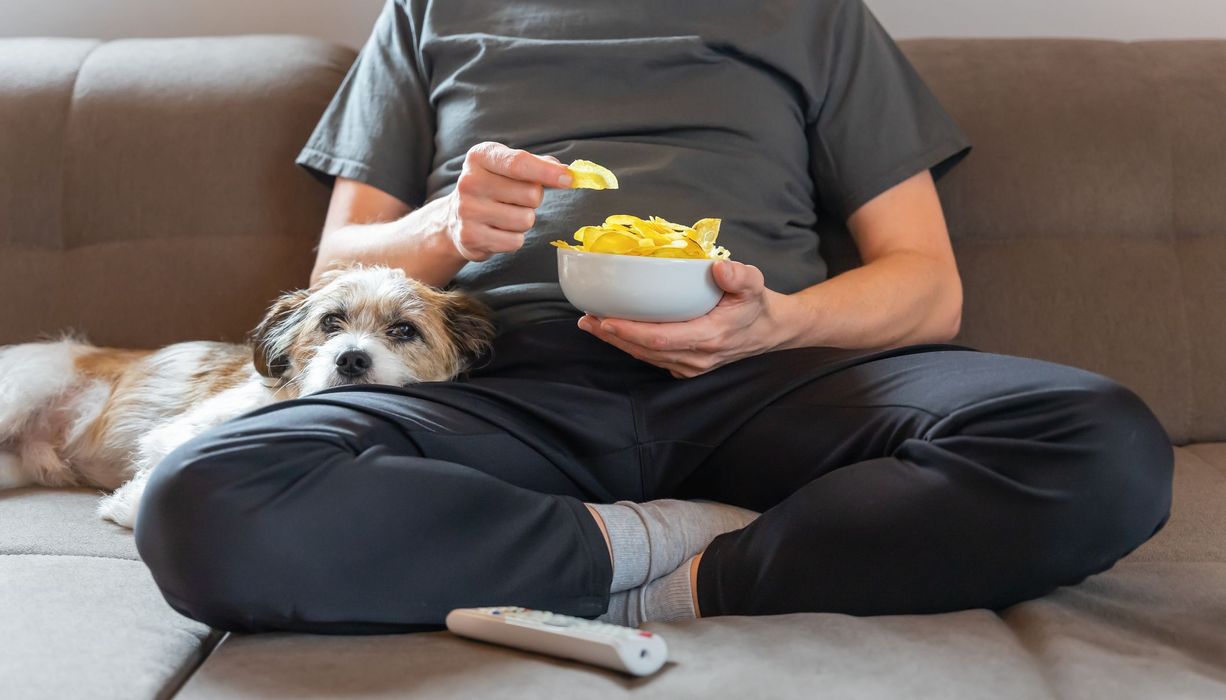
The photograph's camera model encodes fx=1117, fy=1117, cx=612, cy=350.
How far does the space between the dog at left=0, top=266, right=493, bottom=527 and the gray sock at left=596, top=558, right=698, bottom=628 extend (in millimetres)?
496

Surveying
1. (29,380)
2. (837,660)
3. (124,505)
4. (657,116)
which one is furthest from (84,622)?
(657,116)

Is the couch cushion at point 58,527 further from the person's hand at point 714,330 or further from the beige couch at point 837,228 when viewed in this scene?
the person's hand at point 714,330

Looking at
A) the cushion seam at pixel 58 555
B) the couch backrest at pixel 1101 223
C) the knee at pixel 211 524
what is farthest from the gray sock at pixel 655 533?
the couch backrest at pixel 1101 223

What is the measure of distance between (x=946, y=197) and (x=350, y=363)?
3.62 ft

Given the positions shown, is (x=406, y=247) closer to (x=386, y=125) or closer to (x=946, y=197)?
(x=386, y=125)

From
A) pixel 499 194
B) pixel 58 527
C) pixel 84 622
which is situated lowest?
pixel 58 527

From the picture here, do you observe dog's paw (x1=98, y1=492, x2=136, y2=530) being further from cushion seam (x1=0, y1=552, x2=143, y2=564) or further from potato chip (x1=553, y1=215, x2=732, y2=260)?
potato chip (x1=553, y1=215, x2=732, y2=260)

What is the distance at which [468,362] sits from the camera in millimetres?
1686

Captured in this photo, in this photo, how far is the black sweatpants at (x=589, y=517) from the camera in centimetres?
116

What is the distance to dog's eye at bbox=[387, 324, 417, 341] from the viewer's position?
167 centimetres

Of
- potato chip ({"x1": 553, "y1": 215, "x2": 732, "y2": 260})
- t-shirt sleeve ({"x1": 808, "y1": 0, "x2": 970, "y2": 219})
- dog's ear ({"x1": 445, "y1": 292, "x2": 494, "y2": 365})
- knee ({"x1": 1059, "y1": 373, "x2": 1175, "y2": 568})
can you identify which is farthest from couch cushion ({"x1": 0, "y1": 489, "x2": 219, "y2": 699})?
t-shirt sleeve ({"x1": 808, "y1": 0, "x2": 970, "y2": 219})

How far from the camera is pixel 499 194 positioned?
4.78ft

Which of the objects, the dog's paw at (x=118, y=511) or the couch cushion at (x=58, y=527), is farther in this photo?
the dog's paw at (x=118, y=511)

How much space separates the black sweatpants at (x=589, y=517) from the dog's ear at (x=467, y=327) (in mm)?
265
